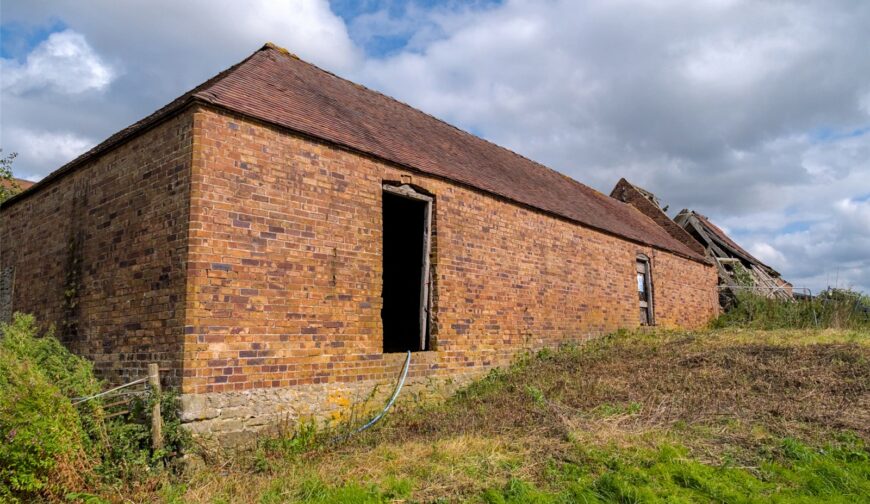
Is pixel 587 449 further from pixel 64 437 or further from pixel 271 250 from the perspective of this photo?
pixel 64 437

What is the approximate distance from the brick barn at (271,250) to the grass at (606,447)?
3.10ft

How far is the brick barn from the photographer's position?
23.0 ft

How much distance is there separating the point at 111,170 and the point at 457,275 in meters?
5.78

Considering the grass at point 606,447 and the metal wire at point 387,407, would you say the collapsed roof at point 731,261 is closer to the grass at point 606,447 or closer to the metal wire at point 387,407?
the grass at point 606,447

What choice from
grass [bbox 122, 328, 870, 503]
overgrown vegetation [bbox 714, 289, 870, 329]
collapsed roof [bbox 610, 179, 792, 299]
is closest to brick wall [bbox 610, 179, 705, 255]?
collapsed roof [bbox 610, 179, 792, 299]

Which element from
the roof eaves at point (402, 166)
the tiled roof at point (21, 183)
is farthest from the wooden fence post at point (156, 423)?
the tiled roof at point (21, 183)

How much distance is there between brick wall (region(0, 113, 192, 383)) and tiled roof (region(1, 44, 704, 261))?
20.0 inches

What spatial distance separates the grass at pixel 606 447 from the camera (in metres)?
5.62

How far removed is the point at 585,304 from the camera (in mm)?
13984

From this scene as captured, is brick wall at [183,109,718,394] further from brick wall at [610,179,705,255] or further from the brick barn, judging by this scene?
brick wall at [610,179,705,255]

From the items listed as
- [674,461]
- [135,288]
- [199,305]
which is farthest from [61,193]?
[674,461]

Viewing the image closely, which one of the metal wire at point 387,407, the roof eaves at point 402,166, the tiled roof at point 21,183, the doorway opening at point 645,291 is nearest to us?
the roof eaves at point 402,166

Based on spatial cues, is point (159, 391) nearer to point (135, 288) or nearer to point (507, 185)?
point (135, 288)

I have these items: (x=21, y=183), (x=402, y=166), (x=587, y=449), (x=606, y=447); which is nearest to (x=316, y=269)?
(x=402, y=166)
